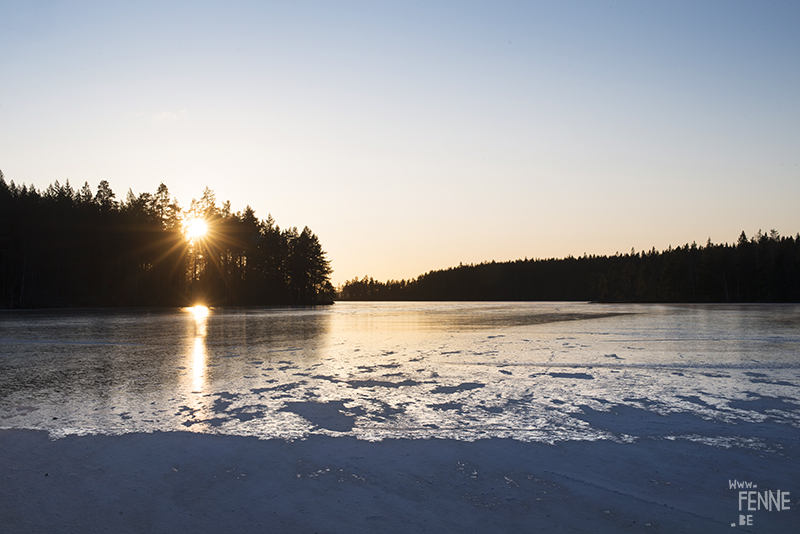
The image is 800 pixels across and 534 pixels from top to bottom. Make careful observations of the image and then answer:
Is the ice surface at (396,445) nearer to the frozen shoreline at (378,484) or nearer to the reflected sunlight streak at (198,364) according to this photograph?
the frozen shoreline at (378,484)

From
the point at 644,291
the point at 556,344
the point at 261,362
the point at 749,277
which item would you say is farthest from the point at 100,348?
the point at 644,291

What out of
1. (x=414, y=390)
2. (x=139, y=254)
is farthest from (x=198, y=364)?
(x=139, y=254)

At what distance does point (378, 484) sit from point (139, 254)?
66960 mm

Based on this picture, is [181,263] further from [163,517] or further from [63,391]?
[163,517]

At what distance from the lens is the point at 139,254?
61812 mm

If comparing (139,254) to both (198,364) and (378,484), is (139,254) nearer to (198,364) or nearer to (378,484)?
(198,364)

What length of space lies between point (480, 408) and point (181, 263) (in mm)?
68566

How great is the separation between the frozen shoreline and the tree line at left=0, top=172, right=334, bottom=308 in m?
53.6

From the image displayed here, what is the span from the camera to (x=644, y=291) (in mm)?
107062

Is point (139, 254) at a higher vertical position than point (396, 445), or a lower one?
higher

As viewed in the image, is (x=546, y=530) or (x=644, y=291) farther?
(x=644, y=291)

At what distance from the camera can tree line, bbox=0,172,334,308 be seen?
4919 centimetres

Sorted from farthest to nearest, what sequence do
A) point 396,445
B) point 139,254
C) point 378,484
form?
point 139,254, point 396,445, point 378,484

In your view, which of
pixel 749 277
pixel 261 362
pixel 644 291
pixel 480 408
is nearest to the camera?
pixel 480 408
